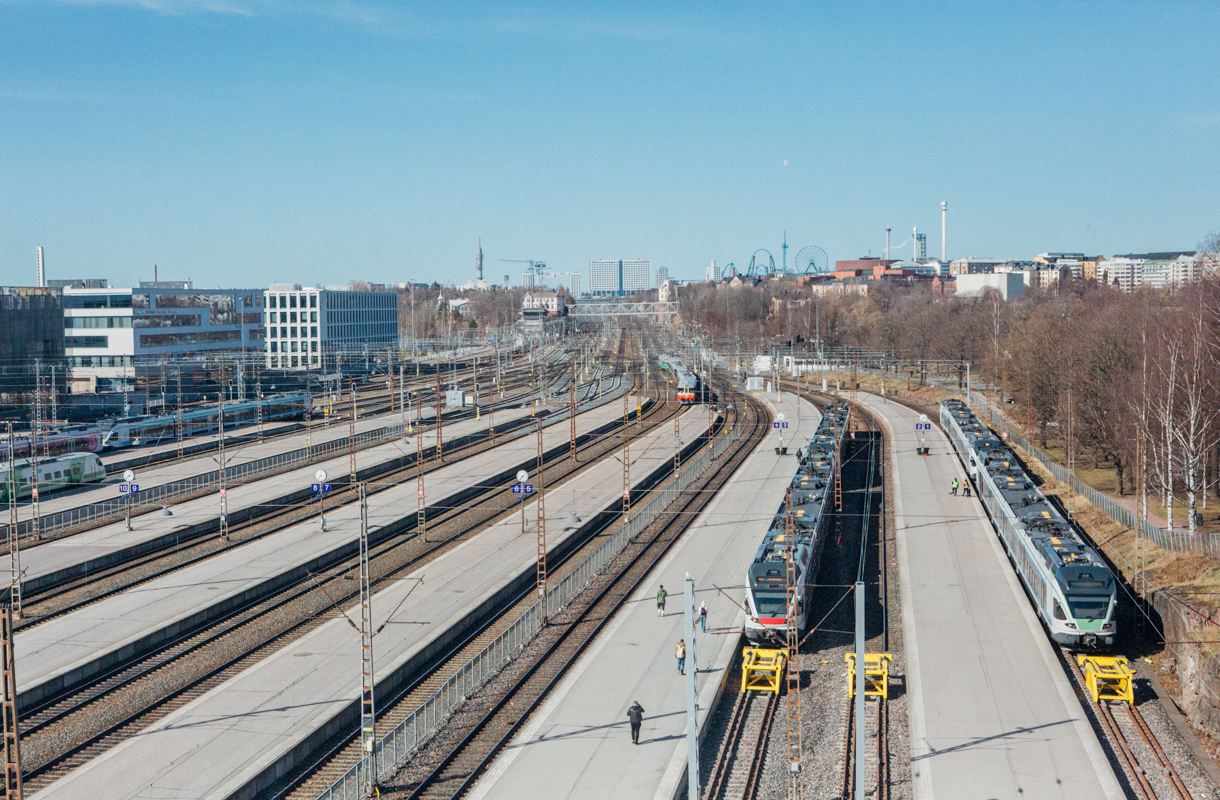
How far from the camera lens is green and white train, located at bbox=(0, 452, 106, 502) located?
4000 centimetres

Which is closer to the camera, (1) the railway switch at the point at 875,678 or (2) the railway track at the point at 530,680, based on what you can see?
(2) the railway track at the point at 530,680

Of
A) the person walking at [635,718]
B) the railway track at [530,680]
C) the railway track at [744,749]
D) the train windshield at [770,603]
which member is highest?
the train windshield at [770,603]

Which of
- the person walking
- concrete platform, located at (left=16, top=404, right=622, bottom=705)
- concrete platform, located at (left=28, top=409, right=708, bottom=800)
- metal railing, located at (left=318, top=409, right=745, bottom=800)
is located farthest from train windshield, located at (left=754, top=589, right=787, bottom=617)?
concrete platform, located at (left=16, top=404, right=622, bottom=705)

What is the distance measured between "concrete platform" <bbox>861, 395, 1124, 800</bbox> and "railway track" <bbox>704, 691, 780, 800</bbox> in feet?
8.19

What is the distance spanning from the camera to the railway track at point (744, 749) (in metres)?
16.5

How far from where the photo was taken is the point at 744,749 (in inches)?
707

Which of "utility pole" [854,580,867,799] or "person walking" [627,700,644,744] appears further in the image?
"person walking" [627,700,644,744]

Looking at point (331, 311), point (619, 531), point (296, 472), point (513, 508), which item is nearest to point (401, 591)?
point (619, 531)

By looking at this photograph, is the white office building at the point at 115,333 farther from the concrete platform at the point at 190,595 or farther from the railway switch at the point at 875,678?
the railway switch at the point at 875,678

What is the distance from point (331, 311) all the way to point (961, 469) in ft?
244

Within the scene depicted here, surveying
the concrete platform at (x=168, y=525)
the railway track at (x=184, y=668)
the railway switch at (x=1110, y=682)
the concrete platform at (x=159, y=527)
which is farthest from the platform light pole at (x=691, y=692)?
the concrete platform at (x=159, y=527)

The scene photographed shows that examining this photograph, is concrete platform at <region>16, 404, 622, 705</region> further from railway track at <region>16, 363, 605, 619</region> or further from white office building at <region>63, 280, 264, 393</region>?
white office building at <region>63, 280, 264, 393</region>

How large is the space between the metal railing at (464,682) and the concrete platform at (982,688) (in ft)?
26.8

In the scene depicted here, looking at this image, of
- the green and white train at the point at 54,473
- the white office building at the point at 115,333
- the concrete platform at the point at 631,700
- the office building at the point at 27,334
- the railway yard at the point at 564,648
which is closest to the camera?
the concrete platform at the point at 631,700
